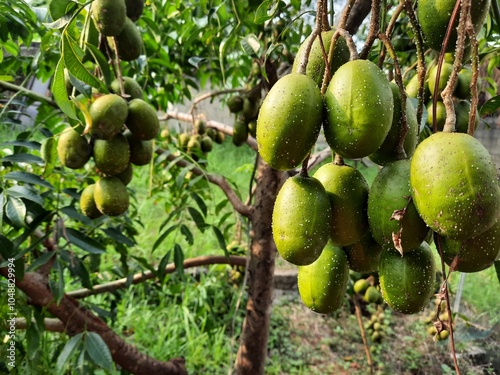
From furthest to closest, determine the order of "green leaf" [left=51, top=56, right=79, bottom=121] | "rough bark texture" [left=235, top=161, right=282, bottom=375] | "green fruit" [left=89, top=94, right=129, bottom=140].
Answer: "rough bark texture" [left=235, top=161, right=282, bottom=375] < "green fruit" [left=89, top=94, right=129, bottom=140] < "green leaf" [left=51, top=56, right=79, bottom=121]

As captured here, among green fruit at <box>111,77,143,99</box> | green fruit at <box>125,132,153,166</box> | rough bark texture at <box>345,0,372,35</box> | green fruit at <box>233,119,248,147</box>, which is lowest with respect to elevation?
green fruit at <box>233,119,248,147</box>

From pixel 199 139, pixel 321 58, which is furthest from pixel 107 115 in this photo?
pixel 199 139

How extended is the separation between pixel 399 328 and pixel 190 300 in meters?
1.63

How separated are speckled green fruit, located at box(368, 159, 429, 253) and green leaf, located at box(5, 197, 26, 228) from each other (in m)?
0.97

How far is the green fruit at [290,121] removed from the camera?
0.62 meters

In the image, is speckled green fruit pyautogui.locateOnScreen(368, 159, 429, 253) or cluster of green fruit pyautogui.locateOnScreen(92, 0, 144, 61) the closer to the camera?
speckled green fruit pyautogui.locateOnScreen(368, 159, 429, 253)

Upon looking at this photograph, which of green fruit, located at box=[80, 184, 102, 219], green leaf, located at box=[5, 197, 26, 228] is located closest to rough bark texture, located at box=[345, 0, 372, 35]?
green fruit, located at box=[80, 184, 102, 219]

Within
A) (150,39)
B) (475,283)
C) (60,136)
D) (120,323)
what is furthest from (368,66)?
(475,283)

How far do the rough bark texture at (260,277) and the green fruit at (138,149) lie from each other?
0.54m

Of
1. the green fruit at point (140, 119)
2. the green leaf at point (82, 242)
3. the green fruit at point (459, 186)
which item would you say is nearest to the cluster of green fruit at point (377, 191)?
the green fruit at point (459, 186)

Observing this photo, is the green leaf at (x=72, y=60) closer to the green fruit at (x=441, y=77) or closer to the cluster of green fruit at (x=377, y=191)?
the cluster of green fruit at (x=377, y=191)

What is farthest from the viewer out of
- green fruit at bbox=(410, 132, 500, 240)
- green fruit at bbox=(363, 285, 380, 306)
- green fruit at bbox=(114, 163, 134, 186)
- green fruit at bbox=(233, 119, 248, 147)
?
green fruit at bbox=(233, 119, 248, 147)

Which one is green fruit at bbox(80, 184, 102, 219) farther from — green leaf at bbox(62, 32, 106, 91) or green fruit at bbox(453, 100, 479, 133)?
green fruit at bbox(453, 100, 479, 133)

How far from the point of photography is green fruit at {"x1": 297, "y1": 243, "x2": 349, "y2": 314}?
718 millimetres
